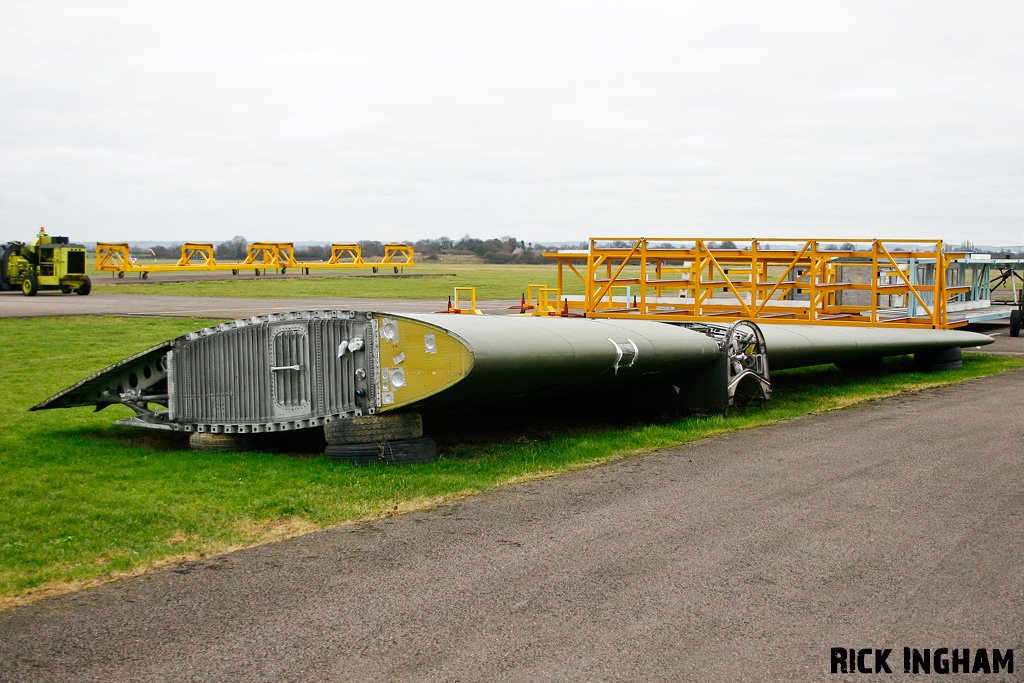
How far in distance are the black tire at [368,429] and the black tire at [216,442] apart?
1435 millimetres

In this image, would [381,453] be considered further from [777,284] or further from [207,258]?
[207,258]

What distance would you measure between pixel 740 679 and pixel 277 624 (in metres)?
2.65

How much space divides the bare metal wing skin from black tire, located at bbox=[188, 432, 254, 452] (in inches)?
4.2

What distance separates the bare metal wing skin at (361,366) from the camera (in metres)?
8.84

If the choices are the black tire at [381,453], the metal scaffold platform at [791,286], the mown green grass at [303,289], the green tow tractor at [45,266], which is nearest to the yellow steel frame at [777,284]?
the metal scaffold platform at [791,286]

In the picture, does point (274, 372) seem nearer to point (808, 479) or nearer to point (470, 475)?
point (470, 475)

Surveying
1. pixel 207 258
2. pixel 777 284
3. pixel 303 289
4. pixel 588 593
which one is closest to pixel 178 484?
pixel 588 593

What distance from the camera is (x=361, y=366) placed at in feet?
29.8

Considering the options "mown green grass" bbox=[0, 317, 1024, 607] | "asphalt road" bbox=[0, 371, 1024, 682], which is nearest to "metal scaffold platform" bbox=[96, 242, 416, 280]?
"mown green grass" bbox=[0, 317, 1024, 607]

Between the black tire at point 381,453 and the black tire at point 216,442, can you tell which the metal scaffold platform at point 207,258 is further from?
the black tire at point 381,453

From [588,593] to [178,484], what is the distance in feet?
15.5

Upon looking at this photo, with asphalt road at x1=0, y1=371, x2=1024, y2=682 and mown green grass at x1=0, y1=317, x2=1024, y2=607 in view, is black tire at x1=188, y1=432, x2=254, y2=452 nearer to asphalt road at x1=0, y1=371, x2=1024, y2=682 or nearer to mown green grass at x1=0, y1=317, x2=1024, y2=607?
mown green grass at x1=0, y1=317, x2=1024, y2=607

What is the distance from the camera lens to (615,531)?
687cm

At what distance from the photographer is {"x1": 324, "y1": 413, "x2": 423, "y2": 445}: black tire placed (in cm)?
909
